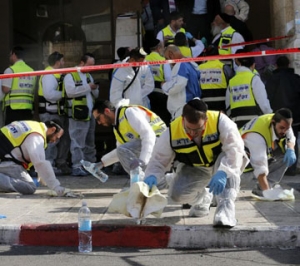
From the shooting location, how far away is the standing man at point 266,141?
8711mm

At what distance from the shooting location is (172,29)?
39.8 ft

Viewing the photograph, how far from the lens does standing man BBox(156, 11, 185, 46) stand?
39.5ft

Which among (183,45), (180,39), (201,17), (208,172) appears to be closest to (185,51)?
(183,45)

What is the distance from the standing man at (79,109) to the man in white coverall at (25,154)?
2090mm

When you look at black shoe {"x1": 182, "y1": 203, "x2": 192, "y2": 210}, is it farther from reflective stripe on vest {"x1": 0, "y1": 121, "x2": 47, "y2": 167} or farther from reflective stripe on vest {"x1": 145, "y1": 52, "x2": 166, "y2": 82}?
reflective stripe on vest {"x1": 145, "y1": 52, "x2": 166, "y2": 82}

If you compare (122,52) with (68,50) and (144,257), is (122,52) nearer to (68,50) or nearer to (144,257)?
(68,50)

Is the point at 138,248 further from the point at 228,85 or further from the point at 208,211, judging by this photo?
the point at 228,85

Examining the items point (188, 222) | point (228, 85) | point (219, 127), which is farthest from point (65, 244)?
point (228, 85)

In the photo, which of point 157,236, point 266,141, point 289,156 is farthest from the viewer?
point 289,156

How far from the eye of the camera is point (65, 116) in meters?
12.3

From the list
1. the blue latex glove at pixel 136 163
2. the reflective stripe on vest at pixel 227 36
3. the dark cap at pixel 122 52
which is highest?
the reflective stripe on vest at pixel 227 36

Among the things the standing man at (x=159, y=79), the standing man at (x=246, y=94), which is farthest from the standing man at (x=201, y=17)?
the standing man at (x=246, y=94)

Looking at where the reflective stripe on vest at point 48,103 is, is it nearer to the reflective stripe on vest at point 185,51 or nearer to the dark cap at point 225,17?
the reflective stripe on vest at point 185,51

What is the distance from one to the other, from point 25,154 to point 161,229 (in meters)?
2.98
